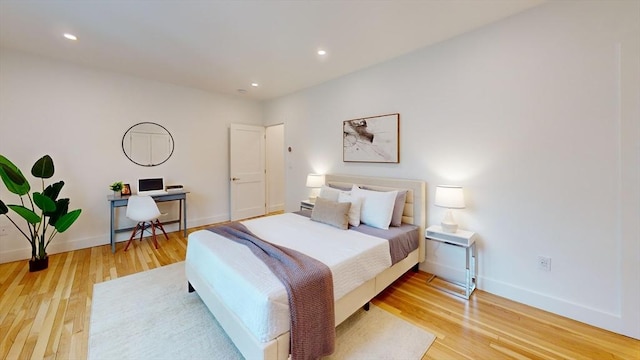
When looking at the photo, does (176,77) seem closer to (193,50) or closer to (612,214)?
(193,50)

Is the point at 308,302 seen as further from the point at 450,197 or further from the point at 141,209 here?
the point at 141,209

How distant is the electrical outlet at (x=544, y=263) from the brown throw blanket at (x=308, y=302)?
6.50 feet

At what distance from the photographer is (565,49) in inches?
81.4

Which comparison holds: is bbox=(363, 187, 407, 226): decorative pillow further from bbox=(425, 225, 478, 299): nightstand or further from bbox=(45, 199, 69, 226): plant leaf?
bbox=(45, 199, 69, 226): plant leaf

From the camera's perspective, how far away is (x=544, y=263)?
223 centimetres

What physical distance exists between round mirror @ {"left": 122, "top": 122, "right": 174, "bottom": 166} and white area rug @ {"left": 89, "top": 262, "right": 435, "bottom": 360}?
231 centimetres

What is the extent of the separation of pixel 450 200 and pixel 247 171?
4.06 meters

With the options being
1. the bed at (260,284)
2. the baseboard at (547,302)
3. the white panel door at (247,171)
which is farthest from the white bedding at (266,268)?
the white panel door at (247,171)

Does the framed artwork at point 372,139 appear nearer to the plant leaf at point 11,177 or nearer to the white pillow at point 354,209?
the white pillow at point 354,209

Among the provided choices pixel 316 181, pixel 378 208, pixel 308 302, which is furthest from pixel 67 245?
pixel 378 208

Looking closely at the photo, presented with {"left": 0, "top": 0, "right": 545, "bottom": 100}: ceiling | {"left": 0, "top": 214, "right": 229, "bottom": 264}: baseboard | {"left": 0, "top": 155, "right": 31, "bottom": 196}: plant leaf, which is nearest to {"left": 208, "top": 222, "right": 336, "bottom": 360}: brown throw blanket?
{"left": 0, "top": 0, "right": 545, "bottom": 100}: ceiling

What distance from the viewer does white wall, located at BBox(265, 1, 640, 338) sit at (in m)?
1.88

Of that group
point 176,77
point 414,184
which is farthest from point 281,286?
point 176,77

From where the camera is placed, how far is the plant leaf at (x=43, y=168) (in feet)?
9.71
